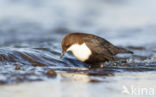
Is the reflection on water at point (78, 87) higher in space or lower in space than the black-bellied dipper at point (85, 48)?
lower

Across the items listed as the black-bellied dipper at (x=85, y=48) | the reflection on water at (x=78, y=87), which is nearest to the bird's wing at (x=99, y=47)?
the black-bellied dipper at (x=85, y=48)

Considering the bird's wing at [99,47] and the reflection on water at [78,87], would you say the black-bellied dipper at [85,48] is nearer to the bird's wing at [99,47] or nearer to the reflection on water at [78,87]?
the bird's wing at [99,47]

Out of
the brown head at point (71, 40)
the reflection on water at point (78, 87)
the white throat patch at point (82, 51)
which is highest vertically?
the brown head at point (71, 40)

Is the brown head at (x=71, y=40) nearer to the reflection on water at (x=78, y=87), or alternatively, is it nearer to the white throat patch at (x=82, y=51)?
the white throat patch at (x=82, y=51)

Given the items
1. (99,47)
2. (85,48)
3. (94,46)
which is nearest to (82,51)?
(85,48)

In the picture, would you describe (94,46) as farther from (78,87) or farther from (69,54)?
(78,87)

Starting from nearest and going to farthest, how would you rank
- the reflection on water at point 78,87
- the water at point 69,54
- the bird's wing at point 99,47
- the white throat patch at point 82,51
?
the reflection on water at point 78,87 < the water at point 69,54 < the white throat patch at point 82,51 < the bird's wing at point 99,47

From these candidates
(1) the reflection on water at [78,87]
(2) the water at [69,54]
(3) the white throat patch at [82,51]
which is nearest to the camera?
(1) the reflection on water at [78,87]

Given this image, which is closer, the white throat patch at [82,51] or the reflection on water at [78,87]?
the reflection on water at [78,87]

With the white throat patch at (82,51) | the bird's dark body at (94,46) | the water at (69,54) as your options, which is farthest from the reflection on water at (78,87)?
the bird's dark body at (94,46)
